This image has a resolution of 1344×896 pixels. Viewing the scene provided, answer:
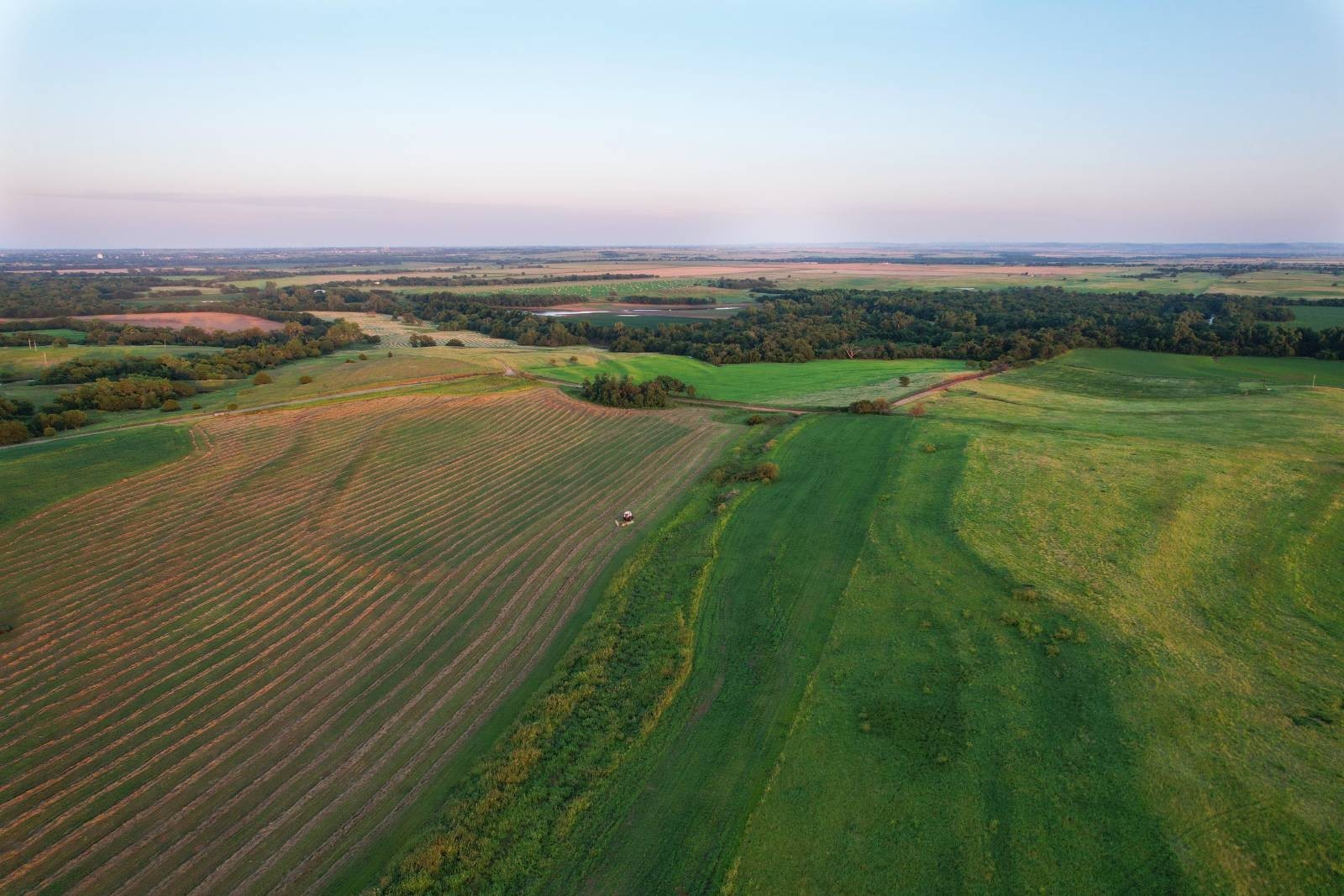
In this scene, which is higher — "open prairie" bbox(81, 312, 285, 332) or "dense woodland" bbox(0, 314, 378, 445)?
"open prairie" bbox(81, 312, 285, 332)

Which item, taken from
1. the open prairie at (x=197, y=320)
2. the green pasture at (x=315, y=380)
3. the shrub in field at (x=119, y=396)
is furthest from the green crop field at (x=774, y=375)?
the open prairie at (x=197, y=320)

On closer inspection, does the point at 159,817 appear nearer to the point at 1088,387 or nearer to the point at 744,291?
the point at 1088,387

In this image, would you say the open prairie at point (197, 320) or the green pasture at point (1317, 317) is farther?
the open prairie at point (197, 320)

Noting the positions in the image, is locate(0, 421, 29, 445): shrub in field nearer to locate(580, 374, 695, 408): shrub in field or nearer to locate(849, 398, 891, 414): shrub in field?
locate(580, 374, 695, 408): shrub in field

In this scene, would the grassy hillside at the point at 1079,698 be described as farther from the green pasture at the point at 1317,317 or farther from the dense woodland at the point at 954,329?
the green pasture at the point at 1317,317

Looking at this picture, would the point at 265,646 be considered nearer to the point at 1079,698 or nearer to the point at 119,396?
the point at 1079,698

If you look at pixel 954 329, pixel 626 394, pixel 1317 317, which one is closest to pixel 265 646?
pixel 626 394

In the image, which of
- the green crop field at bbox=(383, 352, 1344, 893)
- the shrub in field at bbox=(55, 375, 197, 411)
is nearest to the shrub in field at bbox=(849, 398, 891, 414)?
the green crop field at bbox=(383, 352, 1344, 893)
